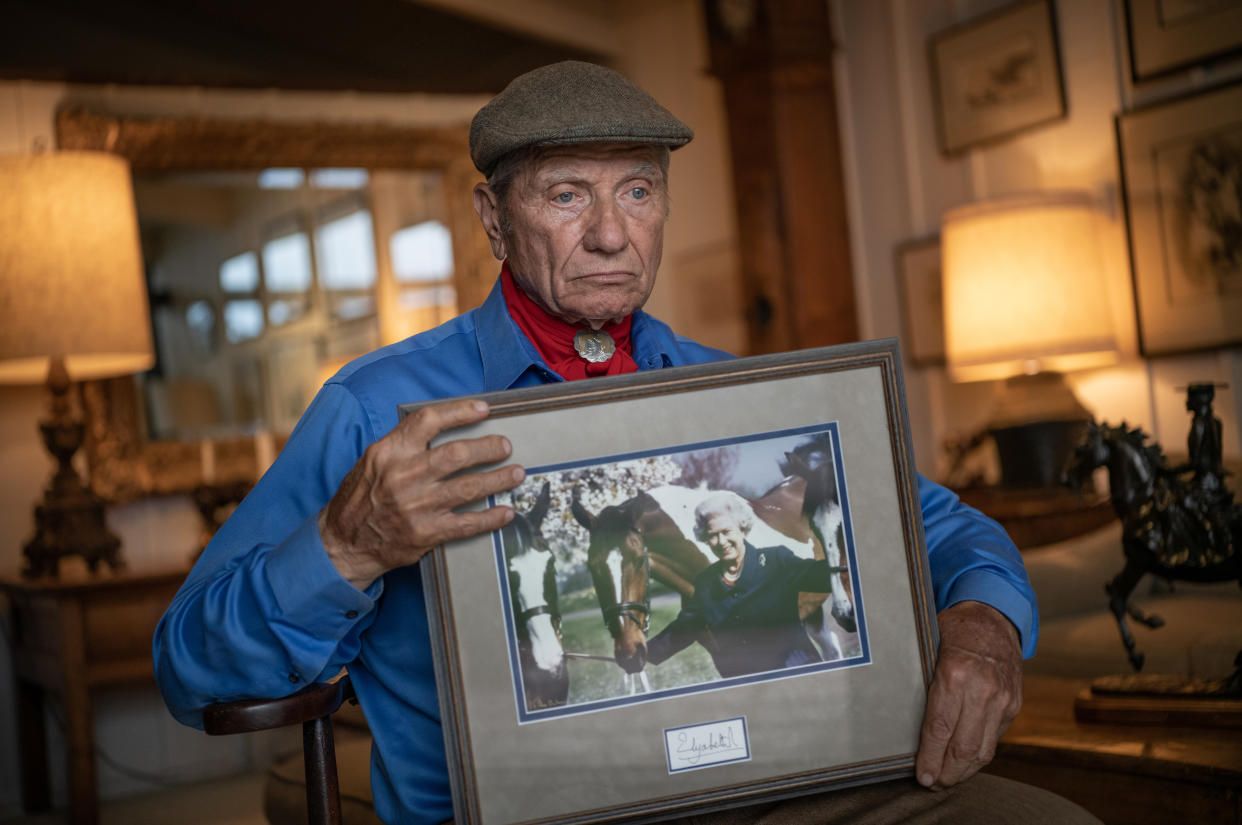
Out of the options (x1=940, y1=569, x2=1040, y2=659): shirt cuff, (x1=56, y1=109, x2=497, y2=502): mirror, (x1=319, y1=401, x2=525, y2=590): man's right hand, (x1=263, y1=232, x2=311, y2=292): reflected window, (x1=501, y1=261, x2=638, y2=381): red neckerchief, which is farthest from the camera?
(x1=263, y1=232, x2=311, y2=292): reflected window

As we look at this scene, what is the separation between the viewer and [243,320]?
14.1ft

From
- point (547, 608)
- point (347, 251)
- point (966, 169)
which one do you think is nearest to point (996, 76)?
point (966, 169)

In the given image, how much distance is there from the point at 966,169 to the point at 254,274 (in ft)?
9.18

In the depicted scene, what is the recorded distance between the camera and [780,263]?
4398 mm

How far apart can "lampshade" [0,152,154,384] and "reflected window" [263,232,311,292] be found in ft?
2.47

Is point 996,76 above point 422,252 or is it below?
above

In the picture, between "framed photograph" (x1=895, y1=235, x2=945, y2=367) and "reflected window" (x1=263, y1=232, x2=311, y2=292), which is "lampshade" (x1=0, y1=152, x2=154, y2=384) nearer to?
"reflected window" (x1=263, y1=232, x2=311, y2=292)

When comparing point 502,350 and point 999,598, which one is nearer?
point 999,598

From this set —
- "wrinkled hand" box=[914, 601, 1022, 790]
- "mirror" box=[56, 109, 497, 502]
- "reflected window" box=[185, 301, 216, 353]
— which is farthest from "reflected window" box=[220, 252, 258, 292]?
"wrinkled hand" box=[914, 601, 1022, 790]

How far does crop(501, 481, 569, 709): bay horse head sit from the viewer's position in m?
1.13

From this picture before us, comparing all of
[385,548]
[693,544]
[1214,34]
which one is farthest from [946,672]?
[1214,34]

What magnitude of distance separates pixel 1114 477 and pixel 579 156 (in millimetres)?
1337

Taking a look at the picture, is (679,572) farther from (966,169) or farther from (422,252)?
(422,252)

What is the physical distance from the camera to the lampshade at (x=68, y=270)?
11.0 feet
